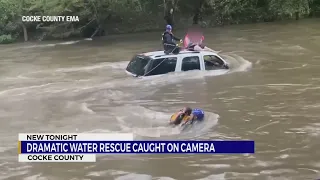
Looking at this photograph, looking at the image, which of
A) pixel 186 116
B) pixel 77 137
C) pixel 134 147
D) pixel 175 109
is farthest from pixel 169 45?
pixel 134 147

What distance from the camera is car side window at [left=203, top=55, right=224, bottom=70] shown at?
1238 cm

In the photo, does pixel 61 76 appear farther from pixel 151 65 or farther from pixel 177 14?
pixel 177 14

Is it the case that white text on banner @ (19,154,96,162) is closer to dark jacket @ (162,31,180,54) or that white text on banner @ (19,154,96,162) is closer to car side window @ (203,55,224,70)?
dark jacket @ (162,31,180,54)

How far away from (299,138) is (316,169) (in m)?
1.31

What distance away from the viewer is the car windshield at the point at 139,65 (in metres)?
12.0

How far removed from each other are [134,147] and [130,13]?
2326 centimetres

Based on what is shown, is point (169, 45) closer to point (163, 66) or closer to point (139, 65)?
point (163, 66)

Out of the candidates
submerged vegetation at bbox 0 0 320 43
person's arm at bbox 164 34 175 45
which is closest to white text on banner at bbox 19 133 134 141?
person's arm at bbox 164 34 175 45

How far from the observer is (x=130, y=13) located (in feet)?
98.6

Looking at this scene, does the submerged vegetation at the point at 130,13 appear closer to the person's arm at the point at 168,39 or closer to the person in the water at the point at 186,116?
the person's arm at the point at 168,39

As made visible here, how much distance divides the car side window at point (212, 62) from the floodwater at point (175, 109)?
0.22 metres

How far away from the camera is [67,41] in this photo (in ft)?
89.3

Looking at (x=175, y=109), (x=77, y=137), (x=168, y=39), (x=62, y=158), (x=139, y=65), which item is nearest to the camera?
(x=62, y=158)

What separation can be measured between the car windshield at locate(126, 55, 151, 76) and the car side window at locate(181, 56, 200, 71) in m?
0.97
